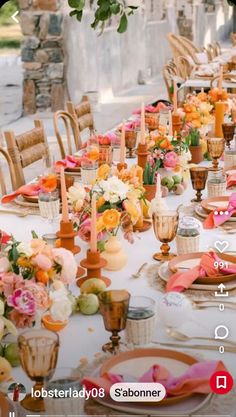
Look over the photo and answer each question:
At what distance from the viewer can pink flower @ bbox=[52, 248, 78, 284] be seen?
1723 mm

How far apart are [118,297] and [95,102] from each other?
7.10m

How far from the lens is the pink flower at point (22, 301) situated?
1.56 meters

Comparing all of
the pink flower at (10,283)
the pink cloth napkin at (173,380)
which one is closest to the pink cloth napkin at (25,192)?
the pink flower at (10,283)

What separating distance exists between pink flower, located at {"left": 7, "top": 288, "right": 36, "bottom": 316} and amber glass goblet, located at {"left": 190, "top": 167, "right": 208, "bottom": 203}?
1.14 metres

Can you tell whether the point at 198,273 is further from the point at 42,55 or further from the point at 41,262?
the point at 42,55

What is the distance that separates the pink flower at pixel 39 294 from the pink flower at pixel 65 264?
15cm

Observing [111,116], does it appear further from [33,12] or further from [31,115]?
[33,12]

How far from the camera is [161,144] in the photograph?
9.30 ft

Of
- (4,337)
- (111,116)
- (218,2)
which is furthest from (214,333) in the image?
(218,2)

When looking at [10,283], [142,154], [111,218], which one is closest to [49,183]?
[111,218]

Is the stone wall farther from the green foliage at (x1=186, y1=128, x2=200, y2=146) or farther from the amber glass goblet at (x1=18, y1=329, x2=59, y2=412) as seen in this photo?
the amber glass goblet at (x1=18, y1=329, x2=59, y2=412)

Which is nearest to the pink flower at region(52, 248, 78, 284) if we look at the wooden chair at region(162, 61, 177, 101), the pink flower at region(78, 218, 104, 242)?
the pink flower at region(78, 218, 104, 242)

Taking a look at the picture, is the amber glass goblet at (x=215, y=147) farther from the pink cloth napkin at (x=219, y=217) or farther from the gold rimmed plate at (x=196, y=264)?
the gold rimmed plate at (x=196, y=264)

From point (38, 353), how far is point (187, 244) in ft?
2.79
